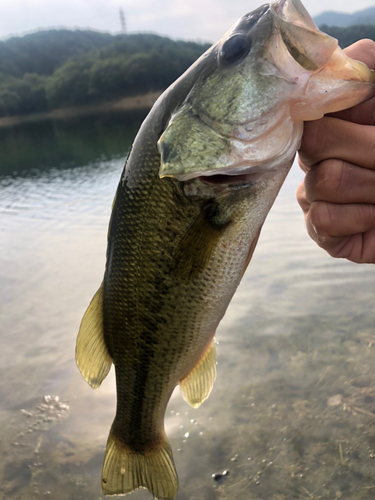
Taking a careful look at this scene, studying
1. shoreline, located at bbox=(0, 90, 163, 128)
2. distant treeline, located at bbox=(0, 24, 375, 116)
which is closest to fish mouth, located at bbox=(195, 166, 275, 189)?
distant treeline, located at bbox=(0, 24, 375, 116)

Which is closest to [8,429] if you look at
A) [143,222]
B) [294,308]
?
[143,222]

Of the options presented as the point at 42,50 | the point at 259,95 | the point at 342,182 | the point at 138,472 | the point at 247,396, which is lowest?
the point at 247,396

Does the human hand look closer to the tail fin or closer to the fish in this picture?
the fish

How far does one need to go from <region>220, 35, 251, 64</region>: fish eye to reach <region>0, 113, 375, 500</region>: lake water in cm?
310

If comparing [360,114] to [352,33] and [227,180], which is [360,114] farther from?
[352,33]

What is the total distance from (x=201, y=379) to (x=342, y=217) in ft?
4.20

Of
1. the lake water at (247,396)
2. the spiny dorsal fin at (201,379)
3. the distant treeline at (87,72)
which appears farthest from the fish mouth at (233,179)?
the distant treeline at (87,72)

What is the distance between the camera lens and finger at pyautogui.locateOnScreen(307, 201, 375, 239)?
6.58 ft

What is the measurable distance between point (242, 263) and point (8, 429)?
3.42 metres

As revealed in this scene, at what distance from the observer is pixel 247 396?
3961 millimetres

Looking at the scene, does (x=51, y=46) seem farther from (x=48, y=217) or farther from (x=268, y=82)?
(x=268, y=82)

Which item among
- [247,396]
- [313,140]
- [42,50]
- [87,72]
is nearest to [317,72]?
[313,140]

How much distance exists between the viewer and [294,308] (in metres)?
5.55

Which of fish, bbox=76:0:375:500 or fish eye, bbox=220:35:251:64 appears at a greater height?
fish eye, bbox=220:35:251:64
